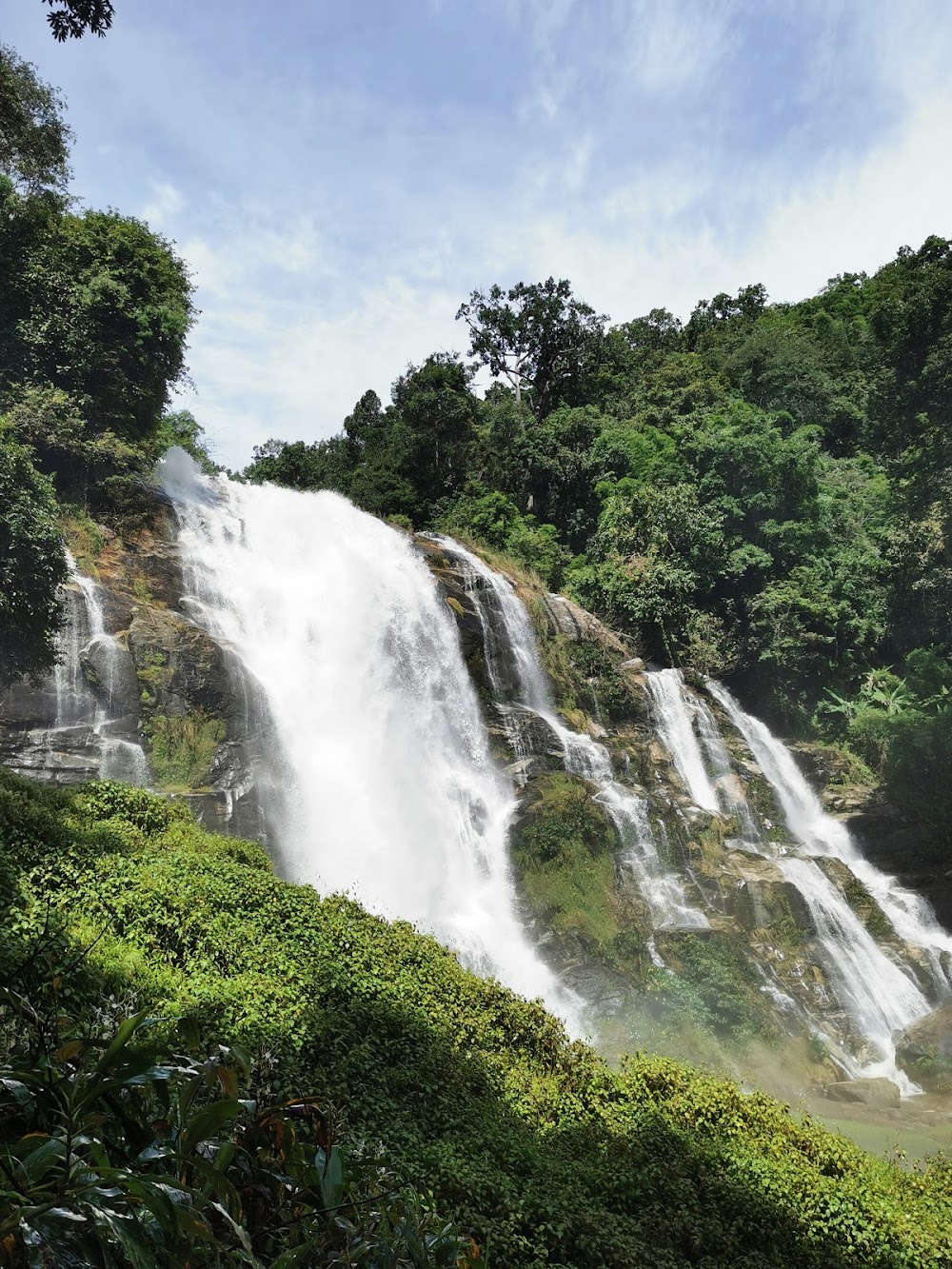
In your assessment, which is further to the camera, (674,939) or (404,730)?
(404,730)

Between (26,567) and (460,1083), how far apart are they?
9.23 m

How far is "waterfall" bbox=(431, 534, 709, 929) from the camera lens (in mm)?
13398

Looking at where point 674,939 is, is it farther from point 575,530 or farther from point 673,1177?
point 575,530

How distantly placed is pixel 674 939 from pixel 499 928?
280cm

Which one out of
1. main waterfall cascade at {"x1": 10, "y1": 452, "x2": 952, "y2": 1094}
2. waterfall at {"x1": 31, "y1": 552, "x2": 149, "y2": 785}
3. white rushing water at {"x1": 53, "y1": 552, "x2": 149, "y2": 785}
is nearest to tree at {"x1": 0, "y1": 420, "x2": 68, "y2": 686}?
white rushing water at {"x1": 53, "y1": 552, "x2": 149, "y2": 785}

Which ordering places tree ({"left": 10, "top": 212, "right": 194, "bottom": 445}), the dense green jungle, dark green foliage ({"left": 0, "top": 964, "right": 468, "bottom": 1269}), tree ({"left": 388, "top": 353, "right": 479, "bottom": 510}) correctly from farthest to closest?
1. tree ({"left": 388, "top": 353, "right": 479, "bottom": 510})
2. tree ({"left": 10, "top": 212, "right": 194, "bottom": 445})
3. the dense green jungle
4. dark green foliage ({"left": 0, "top": 964, "right": 468, "bottom": 1269})

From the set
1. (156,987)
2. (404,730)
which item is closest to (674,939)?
(404,730)

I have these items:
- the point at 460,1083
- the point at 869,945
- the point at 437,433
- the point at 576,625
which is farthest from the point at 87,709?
the point at 437,433

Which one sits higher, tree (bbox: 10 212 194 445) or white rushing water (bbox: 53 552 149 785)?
tree (bbox: 10 212 194 445)

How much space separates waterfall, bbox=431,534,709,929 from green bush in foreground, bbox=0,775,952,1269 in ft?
21.8

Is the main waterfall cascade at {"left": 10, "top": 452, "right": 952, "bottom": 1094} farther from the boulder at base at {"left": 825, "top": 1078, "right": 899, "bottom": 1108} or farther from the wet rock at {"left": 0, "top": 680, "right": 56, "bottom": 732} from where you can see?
the boulder at base at {"left": 825, "top": 1078, "right": 899, "bottom": 1108}

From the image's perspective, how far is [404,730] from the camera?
1545 cm

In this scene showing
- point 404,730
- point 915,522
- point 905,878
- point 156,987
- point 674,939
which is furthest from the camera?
point 915,522

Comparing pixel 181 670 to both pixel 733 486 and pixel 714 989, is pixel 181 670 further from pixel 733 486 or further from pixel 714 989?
pixel 733 486
